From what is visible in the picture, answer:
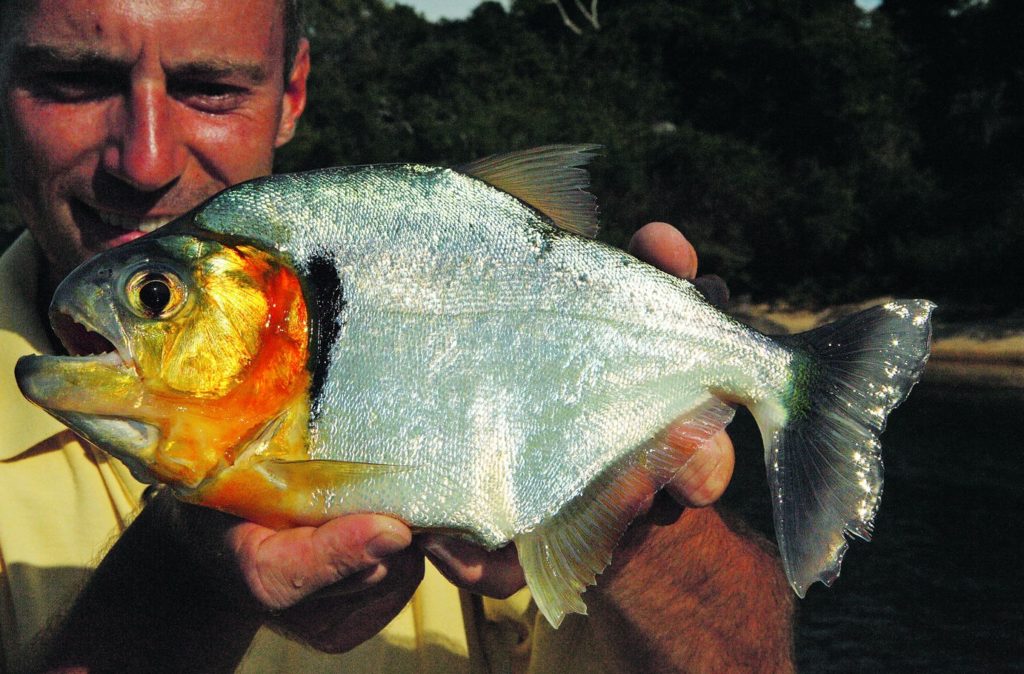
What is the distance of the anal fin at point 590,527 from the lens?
194 centimetres

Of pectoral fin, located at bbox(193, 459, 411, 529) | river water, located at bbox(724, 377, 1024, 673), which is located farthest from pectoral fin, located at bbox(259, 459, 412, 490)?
river water, located at bbox(724, 377, 1024, 673)

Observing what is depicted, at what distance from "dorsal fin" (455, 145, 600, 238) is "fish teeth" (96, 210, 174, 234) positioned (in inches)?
53.2

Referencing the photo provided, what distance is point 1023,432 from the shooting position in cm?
1786

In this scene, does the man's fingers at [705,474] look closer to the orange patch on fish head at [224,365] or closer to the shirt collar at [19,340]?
the orange patch on fish head at [224,365]

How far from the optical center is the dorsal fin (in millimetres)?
2082

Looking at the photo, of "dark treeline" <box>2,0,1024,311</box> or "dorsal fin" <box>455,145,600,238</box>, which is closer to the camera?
"dorsal fin" <box>455,145,600,238</box>

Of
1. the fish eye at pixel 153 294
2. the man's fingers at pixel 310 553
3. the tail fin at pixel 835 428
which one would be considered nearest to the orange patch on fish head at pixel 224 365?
the fish eye at pixel 153 294

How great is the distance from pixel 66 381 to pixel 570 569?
99cm

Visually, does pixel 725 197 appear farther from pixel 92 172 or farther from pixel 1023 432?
pixel 92 172

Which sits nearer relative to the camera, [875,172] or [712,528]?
[712,528]

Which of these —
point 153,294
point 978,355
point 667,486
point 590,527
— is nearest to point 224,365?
point 153,294

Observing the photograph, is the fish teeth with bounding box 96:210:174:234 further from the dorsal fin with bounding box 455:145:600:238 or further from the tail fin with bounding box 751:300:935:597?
the tail fin with bounding box 751:300:935:597

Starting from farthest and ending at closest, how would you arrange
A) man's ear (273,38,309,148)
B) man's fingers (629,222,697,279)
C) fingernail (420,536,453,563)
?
man's ear (273,38,309,148), man's fingers (629,222,697,279), fingernail (420,536,453,563)

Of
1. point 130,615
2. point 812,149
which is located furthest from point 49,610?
point 812,149
